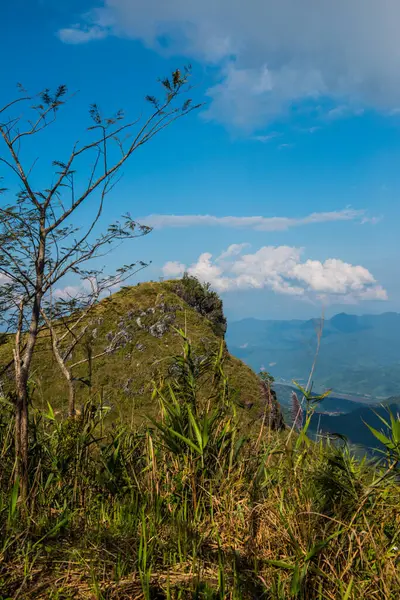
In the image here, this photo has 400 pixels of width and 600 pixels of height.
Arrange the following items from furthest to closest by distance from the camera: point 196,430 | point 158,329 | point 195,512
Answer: point 158,329
point 196,430
point 195,512

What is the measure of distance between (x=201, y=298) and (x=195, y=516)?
46.9 metres

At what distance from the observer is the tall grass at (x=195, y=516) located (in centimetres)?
305

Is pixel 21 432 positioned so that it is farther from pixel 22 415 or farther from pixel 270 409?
pixel 270 409

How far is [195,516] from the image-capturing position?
3.93 meters

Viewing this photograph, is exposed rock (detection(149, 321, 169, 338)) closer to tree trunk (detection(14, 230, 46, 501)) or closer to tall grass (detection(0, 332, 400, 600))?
tall grass (detection(0, 332, 400, 600))

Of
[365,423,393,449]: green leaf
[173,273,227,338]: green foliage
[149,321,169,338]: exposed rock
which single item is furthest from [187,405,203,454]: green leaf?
[173,273,227,338]: green foliage

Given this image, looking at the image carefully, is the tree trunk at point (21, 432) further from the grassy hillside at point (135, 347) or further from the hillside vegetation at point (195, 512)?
the grassy hillside at point (135, 347)

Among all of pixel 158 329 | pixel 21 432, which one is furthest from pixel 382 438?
pixel 158 329

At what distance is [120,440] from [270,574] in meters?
2.28

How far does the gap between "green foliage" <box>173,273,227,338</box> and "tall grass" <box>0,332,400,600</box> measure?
43.0 metres

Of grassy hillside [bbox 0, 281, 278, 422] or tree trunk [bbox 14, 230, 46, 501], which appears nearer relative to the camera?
tree trunk [bbox 14, 230, 46, 501]

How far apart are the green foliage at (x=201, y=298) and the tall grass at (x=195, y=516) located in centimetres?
4300

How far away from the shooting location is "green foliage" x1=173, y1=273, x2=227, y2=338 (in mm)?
48875

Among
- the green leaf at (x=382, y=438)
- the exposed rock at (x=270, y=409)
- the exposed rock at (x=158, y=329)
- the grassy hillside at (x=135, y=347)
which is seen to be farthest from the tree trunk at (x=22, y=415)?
the exposed rock at (x=158, y=329)
